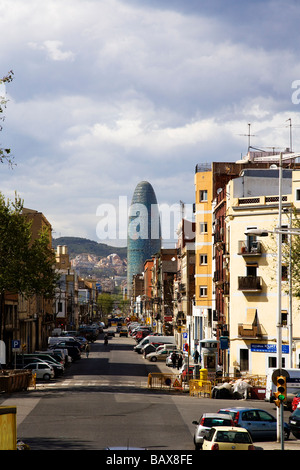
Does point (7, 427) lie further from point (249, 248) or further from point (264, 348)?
point (249, 248)

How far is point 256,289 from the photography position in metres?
54.2

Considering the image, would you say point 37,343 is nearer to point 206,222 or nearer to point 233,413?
point 206,222

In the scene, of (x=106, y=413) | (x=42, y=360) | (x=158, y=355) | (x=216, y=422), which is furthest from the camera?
(x=158, y=355)

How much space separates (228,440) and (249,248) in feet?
112

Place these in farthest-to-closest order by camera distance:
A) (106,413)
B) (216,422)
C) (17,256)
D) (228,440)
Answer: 1. (17,256)
2. (106,413)
3. (216,422)
4. (228,440)

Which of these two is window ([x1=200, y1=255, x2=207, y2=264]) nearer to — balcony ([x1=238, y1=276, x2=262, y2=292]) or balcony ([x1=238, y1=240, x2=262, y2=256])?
balcony ([x1=238, y1=240, x2=262, y2=256])

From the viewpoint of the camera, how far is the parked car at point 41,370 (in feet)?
182

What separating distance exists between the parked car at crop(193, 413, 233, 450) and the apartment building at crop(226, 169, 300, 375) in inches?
1057

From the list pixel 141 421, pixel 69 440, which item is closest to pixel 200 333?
pixel 141 421

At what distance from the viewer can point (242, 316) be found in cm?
5541

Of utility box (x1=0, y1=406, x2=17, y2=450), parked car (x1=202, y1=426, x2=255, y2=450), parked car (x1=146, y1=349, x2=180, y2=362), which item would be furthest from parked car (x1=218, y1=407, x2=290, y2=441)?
parked car (x1=146, y1=349, x2=180, y2=362)

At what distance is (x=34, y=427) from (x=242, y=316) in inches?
1106

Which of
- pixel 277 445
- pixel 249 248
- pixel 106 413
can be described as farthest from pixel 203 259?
pixel 277 445

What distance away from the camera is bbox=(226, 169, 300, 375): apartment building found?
53.3 metres
